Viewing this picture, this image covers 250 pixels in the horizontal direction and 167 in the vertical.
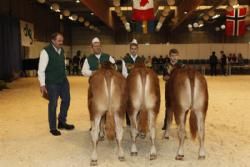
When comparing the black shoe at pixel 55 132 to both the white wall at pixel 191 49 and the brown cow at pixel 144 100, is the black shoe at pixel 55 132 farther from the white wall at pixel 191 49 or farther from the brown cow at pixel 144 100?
the white wall at pixel 191 49

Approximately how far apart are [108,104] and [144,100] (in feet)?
1.64

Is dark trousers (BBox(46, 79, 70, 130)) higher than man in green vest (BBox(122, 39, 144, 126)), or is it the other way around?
man in green vest (BBox(122, 39, 144, 126))

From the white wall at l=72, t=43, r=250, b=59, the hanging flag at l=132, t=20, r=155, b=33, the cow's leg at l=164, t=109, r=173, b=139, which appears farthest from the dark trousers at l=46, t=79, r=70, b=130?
the hanging flag at l=132, t=20, r=155, b=33

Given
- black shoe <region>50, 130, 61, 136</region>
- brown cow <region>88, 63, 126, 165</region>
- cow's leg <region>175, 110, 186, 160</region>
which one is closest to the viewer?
brown cow <region>88, 63, 126, 165</region>

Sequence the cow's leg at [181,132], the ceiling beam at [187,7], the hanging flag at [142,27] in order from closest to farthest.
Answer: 1. the cow's leg at [181,132]
2. the ceiling beam at [187,7]
3. the hanging flag at [142,27]

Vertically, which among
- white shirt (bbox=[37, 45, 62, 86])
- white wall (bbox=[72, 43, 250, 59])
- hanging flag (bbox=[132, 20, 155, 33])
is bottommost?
white shirt (bbox=[37, 45, 62, 86])

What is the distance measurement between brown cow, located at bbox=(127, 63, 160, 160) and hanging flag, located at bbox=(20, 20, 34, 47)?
16.4 metres

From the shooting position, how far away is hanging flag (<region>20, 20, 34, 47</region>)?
2104 cm

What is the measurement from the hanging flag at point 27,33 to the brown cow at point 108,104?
1642cm

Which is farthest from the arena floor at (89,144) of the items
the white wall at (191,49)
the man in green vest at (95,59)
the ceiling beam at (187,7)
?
the white wall at (191,49)

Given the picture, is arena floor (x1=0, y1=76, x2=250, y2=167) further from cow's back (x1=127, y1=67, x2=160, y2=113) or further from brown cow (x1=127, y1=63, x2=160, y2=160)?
cow's back (x1=127, y1=67, x2=160, y2=113)

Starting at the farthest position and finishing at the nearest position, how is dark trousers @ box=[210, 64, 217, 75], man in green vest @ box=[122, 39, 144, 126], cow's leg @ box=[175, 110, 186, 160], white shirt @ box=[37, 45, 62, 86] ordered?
1. dark trousers @ box=[210, 64, 217, 75]
2. man in green vest @ box=[122, 39, 144, 126]
3. white shirt @ box=[37, 45, 62, 86]
4. cow's leg @ box=[175, 110, 186, 160]

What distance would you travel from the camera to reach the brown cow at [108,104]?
210 inches

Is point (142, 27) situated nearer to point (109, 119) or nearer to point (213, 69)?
point (213, 69)
